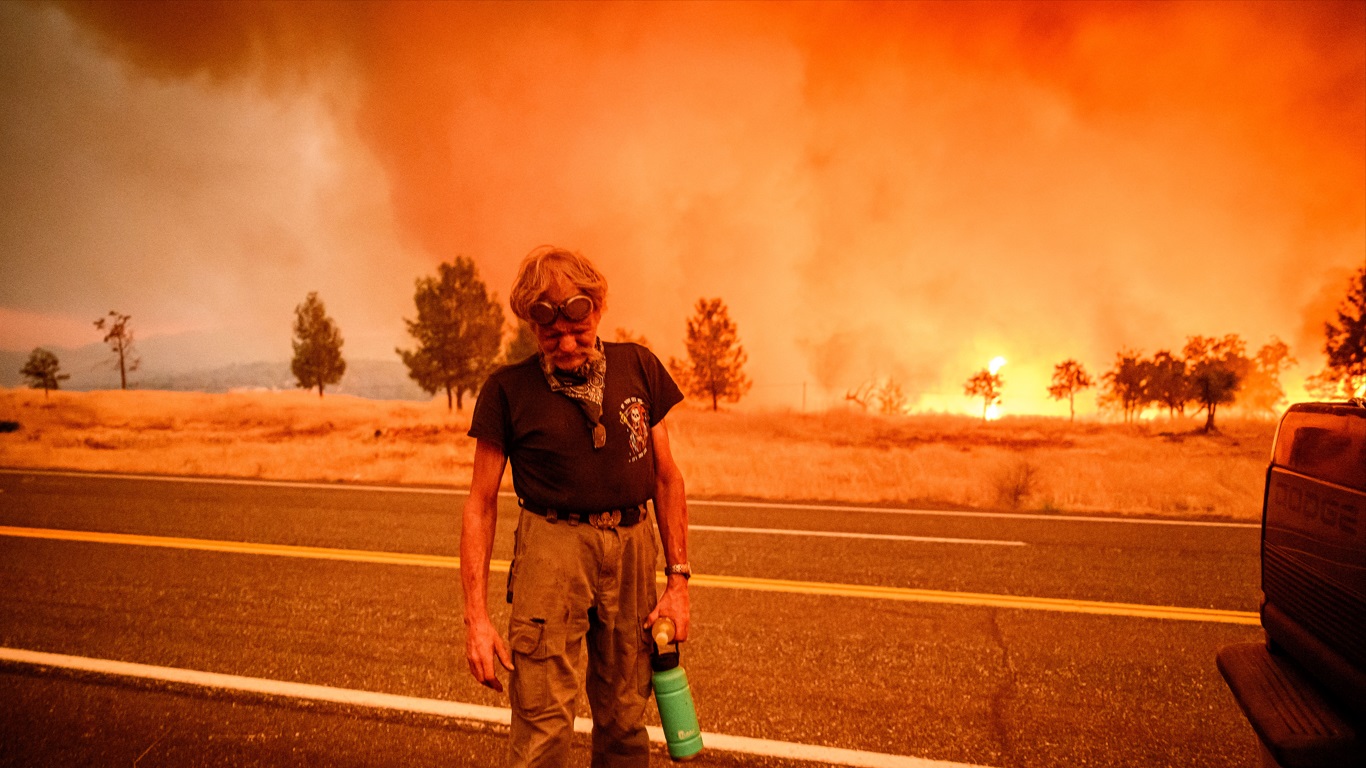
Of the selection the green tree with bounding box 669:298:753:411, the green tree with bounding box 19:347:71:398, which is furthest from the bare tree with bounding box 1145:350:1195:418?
the green tree with bounding box 19:347:71:398

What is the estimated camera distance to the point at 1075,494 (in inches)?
427

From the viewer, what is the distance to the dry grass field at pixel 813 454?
35.6 feet

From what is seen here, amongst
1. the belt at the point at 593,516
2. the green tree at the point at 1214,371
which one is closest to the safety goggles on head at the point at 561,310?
the belt at the point at 593,516

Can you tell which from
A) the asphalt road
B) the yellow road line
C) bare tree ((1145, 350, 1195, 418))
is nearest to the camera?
the asphalt road

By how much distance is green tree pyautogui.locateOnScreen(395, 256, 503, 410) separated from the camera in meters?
39.0

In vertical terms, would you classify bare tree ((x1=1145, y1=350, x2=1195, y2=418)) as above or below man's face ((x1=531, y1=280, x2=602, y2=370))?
below

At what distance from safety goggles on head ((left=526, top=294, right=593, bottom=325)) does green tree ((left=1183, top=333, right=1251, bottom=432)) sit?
2818cm

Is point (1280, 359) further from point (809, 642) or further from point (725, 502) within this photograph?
point (809, 642)

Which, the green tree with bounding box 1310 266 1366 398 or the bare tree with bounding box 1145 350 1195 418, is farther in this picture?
the bare tree with bounding box 1145 350 1195 418

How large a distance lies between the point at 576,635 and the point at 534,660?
165mm

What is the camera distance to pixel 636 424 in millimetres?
2469

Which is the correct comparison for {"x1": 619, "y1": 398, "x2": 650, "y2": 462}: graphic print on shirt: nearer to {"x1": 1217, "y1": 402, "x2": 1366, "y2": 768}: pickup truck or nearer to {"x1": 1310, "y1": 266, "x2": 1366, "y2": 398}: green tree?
{"x1": 1217, "y1": 402, "x2": 1366, "y2": 768}: pickup truck

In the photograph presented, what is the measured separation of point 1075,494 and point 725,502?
5.72 m

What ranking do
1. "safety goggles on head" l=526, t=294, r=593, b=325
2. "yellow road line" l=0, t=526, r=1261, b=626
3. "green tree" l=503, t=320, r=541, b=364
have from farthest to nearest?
1. "green tree" l=503, t=320, r=541, b=364
2. "yellow road line" l=0, t=526, r=1261, b=626
3. "safety goggles on head" l=526, t=294, r=593, b=325
